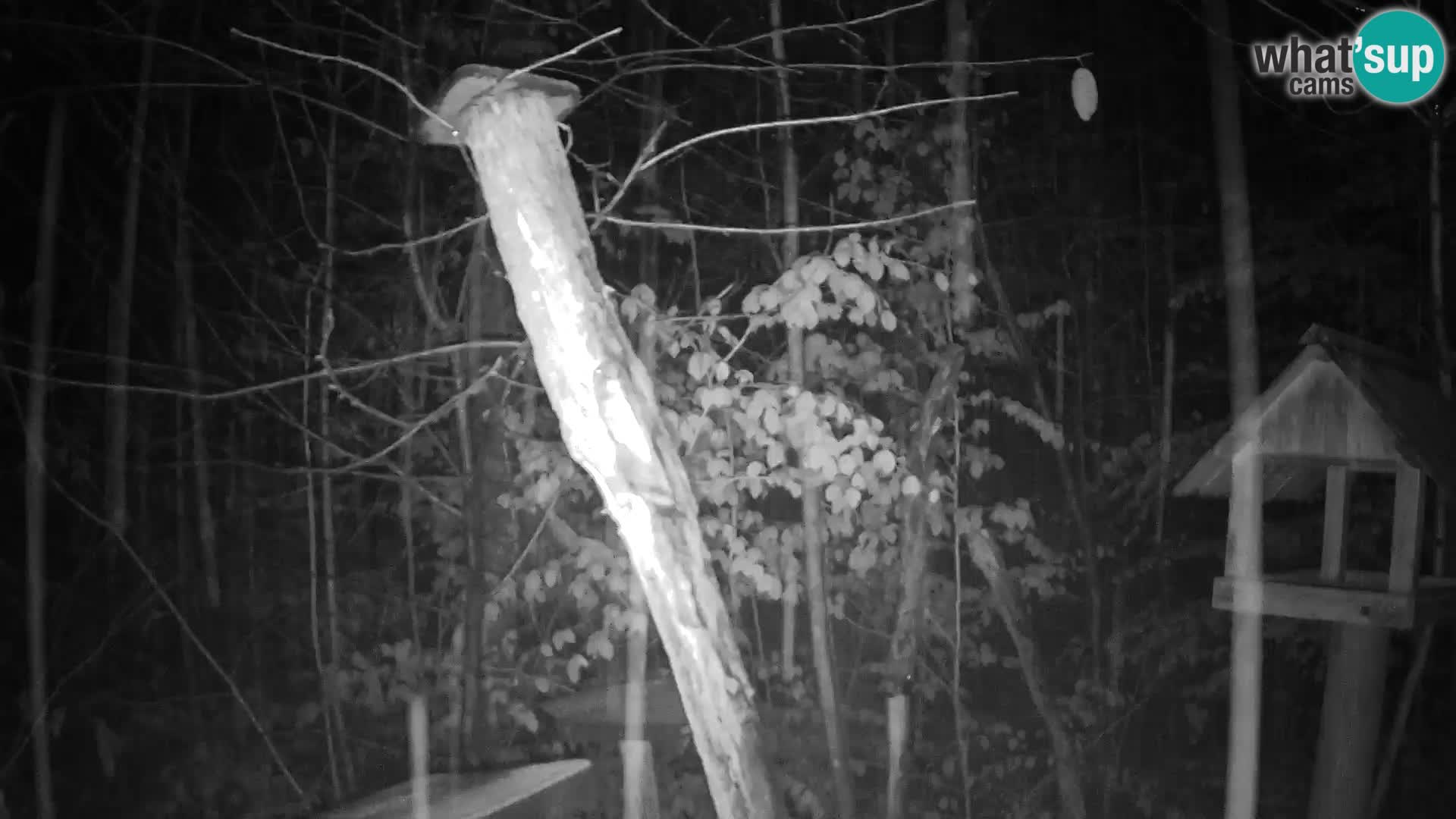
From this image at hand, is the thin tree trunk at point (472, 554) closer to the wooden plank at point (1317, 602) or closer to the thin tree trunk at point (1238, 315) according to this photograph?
the wooden plank at point (1317, 602)

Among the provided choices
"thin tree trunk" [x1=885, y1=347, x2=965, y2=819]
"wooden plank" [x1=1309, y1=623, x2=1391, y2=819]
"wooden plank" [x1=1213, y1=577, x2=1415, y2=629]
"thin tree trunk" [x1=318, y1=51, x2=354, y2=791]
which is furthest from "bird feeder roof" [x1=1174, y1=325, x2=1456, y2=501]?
"thin tree trunk" [x1=318, y1=51, x2=354, y2=791]

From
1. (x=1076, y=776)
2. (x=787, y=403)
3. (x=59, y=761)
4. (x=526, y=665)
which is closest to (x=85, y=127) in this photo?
(x=59, y=761)

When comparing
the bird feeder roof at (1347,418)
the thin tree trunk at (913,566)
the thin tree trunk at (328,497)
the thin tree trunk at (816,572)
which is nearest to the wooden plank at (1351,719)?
the bird feeder roof at (1347,418)

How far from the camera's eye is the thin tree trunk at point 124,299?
681 cm

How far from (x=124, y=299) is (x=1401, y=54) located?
339 inches

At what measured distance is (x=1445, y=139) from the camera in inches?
257

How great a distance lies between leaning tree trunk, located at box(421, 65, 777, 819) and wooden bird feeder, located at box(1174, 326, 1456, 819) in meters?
2.41

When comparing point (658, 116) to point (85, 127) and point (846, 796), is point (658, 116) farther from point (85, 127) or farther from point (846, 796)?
point (85, 127)

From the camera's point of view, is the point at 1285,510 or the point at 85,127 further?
the point at 85,127

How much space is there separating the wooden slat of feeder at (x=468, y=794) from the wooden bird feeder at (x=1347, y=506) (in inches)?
118

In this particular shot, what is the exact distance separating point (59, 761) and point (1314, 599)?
993 cm

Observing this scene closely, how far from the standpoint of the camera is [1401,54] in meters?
6.39

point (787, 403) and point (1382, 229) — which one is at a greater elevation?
point (1382, 229)

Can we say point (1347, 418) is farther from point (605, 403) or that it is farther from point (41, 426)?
point (41, 426)
